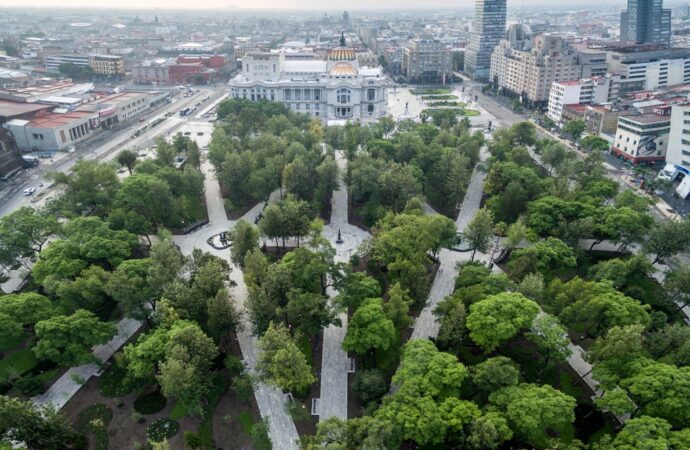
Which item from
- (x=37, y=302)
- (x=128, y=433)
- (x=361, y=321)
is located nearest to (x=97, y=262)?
(x=37, y=302)

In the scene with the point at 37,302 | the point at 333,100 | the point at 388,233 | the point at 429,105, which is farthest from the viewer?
the point at 429,105

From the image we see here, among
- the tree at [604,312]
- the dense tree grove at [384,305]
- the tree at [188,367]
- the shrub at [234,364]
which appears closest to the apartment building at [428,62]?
the dense tree grove at [384,305]

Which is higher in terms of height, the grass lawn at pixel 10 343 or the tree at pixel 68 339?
the tree at pixel 68 339

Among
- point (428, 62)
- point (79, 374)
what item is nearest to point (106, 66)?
point (428, 62)

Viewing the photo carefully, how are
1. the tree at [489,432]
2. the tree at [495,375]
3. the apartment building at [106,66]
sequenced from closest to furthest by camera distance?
the tree at [489,432], the tree at [495,375], the apartment building at [106,66]

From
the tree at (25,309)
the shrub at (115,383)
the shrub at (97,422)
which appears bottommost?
the shrub at (97,422)

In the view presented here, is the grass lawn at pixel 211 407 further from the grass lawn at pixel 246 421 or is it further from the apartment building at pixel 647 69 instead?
the apartment building at pixel 647 69

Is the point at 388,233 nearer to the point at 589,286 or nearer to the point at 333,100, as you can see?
the point at 589,286
